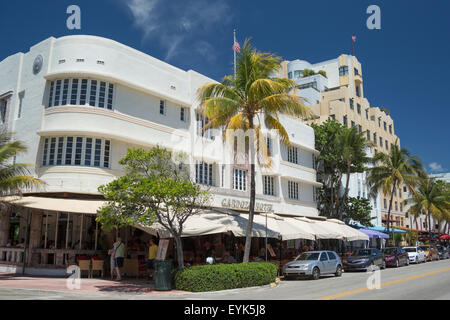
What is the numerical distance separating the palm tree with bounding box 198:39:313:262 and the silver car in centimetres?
376

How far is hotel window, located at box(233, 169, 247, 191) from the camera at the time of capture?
Answer: 28484mm

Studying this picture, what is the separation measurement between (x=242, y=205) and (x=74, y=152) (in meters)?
11.5

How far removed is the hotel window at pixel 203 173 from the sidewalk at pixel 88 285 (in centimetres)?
854

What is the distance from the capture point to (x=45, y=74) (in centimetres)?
2125

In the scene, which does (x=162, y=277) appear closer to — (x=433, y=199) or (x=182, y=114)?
(x=182, y=114)

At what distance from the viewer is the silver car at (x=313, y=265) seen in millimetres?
20391

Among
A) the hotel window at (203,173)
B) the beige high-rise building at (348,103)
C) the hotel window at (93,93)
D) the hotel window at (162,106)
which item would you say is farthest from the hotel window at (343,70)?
the hotel window at (93,93)

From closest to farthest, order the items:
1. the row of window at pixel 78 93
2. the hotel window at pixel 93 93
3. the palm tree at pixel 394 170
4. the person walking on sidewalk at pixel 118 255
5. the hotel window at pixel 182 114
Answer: the person walking on sidewalk at pixel 118 255 < the row of window at pixel 78 93 < the hotel window at pixel 93 93 < the hotel window at pixel 182 114 < the palm tree at pixel 394 170

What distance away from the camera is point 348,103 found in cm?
5412

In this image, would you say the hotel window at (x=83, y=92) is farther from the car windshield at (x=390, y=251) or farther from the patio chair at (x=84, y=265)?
the car windshield at (x=390, y=251)

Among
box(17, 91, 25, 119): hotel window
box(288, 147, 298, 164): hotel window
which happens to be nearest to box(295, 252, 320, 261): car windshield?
box(288, 147, 298, 164): hotel window

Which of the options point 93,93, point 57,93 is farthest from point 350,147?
point 57,93

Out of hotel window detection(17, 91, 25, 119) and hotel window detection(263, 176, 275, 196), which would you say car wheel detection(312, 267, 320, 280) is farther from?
hotel window detection(17, 91, 25, 119)

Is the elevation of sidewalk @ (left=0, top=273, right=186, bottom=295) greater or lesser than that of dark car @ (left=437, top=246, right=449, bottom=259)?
lesser
